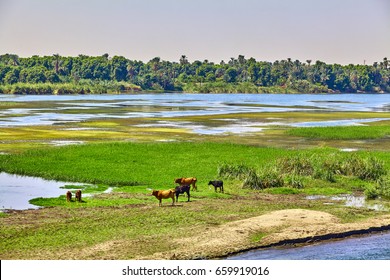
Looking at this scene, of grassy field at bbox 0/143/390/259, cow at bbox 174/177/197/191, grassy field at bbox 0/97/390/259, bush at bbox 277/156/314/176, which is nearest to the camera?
grassy field at bbox 0/143/390/259

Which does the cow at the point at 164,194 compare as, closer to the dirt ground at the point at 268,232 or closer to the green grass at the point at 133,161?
the dirt ground at the point at 268,232

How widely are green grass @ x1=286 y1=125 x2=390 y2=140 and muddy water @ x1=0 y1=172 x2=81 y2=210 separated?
29742mm

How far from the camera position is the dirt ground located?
2445cm

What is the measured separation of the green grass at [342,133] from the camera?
61.7 m

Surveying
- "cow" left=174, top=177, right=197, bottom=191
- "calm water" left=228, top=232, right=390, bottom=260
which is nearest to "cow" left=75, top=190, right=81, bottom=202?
"cow" left=174, top=177, right=197, bottom=191

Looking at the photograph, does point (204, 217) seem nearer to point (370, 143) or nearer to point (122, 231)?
point (122, 231)

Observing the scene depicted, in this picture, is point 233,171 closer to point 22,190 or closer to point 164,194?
point 164,194

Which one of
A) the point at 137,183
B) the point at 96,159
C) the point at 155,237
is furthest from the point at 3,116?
the point at 155,237

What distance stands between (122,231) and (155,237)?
4.71 ft

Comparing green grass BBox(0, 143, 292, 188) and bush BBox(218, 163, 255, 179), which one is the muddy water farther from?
bush BBox(218, 163, 255, 179)

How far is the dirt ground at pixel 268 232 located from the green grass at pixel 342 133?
106ft

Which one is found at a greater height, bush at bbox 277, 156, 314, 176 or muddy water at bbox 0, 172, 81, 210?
bush at bbox 277, 156, 314, 176

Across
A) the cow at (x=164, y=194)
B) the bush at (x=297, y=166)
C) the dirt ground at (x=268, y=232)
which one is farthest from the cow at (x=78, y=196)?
the bush at (x=297, y=166)

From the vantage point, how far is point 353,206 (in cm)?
3234
